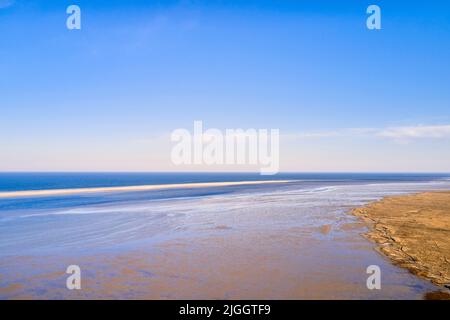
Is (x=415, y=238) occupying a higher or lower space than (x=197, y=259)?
higher

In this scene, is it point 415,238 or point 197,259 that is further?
point 415,238

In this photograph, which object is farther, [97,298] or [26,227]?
[26,227]

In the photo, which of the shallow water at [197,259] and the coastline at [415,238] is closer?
the shallow water at [197,259]

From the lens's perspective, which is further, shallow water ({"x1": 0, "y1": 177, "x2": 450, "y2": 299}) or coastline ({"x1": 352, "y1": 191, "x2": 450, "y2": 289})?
coastline ({"x1": 352, "y1": 191, "x2": 450, "y2": 289})
